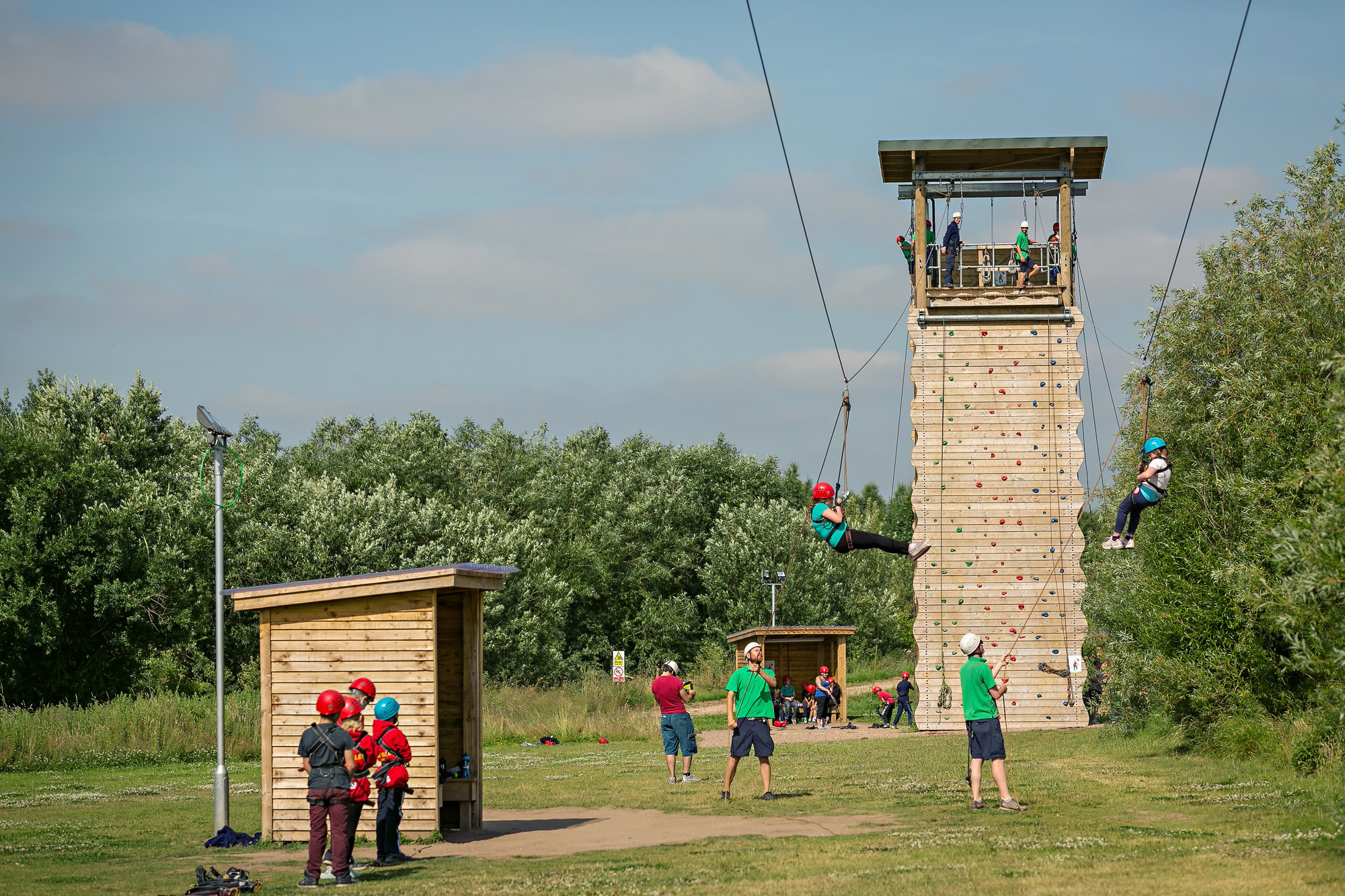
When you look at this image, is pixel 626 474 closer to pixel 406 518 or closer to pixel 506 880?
pixel 406 518

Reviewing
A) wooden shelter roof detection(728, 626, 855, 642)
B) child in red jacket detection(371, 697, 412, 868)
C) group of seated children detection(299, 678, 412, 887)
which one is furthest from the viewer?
wooden shelter roof detection(728, 626, 855, 642)

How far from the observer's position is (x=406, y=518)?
5378cm

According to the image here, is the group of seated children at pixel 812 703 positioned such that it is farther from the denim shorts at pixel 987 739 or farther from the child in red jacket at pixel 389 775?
the child in red jacket at pixel 389 775

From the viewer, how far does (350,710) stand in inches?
458

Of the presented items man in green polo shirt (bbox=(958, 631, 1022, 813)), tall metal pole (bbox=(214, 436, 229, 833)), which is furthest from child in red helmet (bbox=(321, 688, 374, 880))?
man in green polo shirt (bbox=(958, 631, 1022, 813))

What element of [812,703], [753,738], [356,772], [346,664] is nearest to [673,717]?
[753,738]

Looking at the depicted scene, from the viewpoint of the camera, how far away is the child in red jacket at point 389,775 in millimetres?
12289

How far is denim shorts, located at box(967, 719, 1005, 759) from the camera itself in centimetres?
1332

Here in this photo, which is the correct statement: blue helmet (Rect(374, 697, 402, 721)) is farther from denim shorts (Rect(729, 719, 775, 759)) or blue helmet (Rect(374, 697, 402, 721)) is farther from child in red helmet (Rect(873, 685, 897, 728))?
child in red helmet (Rect(873, 685, 897, 728))

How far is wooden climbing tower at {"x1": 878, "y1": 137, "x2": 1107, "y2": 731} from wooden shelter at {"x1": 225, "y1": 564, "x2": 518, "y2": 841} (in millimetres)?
19996

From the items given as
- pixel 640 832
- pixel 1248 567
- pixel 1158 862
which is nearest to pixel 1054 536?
pixel 1248 567

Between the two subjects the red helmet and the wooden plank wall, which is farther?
the wooden plank wall

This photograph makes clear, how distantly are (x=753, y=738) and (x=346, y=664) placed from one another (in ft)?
16.2

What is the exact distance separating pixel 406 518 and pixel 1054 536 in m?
29.8
